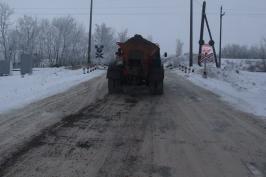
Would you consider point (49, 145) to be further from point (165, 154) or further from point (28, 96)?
point (28, 96)

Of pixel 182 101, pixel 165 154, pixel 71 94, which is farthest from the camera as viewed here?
pixel 71 94

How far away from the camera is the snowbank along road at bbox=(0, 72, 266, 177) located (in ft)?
25.7

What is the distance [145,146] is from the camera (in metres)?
9.66

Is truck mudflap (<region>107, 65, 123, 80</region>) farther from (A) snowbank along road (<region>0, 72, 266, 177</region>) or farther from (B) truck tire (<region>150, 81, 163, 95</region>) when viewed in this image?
(A) snowbank along road (<region>0, 72, 266, 177</region>)

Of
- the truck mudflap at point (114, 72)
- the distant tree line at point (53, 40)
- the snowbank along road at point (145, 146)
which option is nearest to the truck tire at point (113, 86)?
the truck mudflap at point (114, 72)

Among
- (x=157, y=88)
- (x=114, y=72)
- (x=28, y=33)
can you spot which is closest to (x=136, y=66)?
(x=114, y=72)

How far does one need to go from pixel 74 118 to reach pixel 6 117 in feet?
5.89

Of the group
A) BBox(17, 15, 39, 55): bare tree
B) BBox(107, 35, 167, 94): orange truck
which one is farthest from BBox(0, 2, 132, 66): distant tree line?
BBox(107, 35, 167, 94): orange truck

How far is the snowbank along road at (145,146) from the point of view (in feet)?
25.7

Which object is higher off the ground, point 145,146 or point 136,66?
point 136,66

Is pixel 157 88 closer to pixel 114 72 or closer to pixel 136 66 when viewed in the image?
pixel 136 66

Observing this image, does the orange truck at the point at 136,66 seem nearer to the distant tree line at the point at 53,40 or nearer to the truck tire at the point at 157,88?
the truck tire at the point at 157,88

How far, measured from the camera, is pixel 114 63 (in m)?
22.1

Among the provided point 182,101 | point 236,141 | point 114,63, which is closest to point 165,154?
point 236,141
